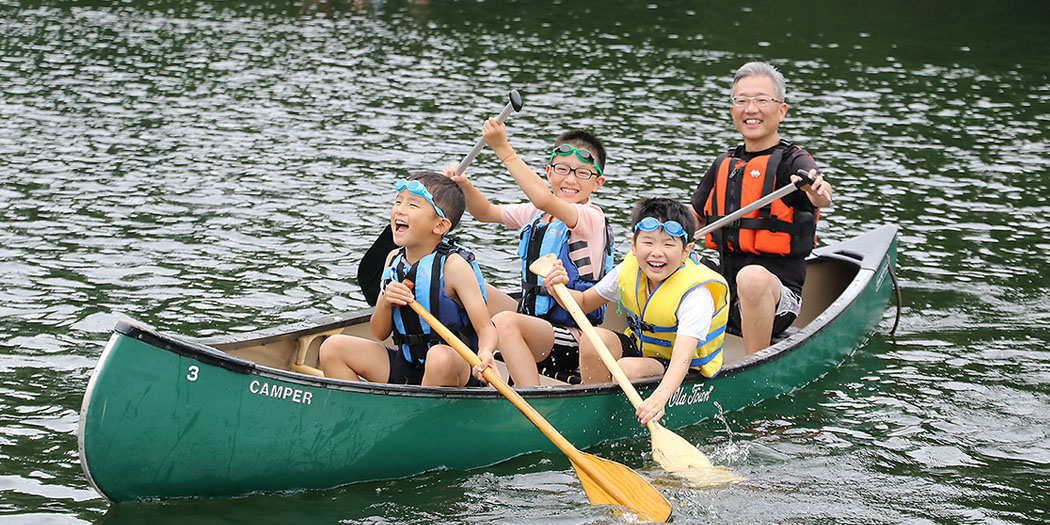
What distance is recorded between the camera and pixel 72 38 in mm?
18000

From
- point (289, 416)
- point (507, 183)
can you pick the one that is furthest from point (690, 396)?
point (507, 183)

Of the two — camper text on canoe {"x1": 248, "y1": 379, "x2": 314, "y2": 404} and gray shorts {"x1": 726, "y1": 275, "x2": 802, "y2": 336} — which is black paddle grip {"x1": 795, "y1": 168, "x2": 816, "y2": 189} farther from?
camper text on canoe {"x1": 248, "y1": 379, "x2": 314, "y2": 404}

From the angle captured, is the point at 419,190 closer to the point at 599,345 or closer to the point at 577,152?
the point at 577,152

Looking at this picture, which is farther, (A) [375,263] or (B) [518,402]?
(A) [375,263]

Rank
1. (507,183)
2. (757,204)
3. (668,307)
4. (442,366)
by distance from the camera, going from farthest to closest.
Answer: (507,183) < (757,204) < (668,307) < (442,366)

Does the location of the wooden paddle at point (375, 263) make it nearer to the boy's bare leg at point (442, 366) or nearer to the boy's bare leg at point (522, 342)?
the boy's bare leg at point (522, 342)

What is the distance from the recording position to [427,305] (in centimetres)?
534

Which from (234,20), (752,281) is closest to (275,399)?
(752,281)

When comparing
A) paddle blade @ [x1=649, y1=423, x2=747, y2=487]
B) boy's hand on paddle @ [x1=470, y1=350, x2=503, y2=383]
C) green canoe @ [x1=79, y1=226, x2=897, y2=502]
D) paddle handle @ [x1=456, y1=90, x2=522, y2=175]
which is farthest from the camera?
→ paddle blade @ [x1=649, y1=423, x2=747, y2=487]

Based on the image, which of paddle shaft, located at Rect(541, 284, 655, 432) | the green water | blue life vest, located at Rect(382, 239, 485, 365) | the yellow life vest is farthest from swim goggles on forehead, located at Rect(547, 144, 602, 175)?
the green water

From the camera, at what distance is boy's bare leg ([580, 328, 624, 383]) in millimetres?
5781

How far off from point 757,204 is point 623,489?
204cm

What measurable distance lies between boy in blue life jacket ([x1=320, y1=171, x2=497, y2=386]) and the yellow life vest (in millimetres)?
832

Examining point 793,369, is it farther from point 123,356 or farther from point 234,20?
point 234,20
